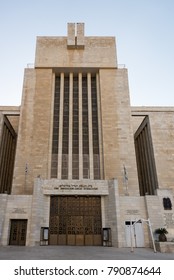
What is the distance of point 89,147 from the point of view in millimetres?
33688

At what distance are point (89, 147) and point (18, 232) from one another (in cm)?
1545

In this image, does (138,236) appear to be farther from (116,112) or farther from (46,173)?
(116,112)

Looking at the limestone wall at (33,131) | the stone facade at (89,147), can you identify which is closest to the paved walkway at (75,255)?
the stone facade at (89,147)

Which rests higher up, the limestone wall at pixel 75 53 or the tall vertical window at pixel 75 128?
the limestone wall at pixel 75 53

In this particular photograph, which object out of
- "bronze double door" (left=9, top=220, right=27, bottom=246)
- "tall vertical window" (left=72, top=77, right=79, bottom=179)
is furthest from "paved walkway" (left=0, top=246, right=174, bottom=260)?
"tall vertical window" (left=72, top=77, right=79, bottom=179)

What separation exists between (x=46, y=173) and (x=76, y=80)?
18.3 meters

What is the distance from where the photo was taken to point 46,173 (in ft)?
102

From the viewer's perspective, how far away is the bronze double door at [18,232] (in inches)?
912

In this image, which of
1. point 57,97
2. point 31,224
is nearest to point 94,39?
point 57,97

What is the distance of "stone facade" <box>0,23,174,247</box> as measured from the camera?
79.8ft

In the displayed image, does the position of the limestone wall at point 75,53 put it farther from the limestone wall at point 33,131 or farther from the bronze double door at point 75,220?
the bronze double door at point 75,220

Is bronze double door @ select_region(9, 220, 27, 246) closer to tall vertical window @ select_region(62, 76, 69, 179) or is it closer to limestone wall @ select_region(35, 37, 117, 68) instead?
tall vertical window @ select_region(62, 76, 69, 179)

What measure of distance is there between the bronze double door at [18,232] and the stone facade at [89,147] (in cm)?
40

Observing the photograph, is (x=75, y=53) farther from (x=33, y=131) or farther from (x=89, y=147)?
(x=89, y=147)
